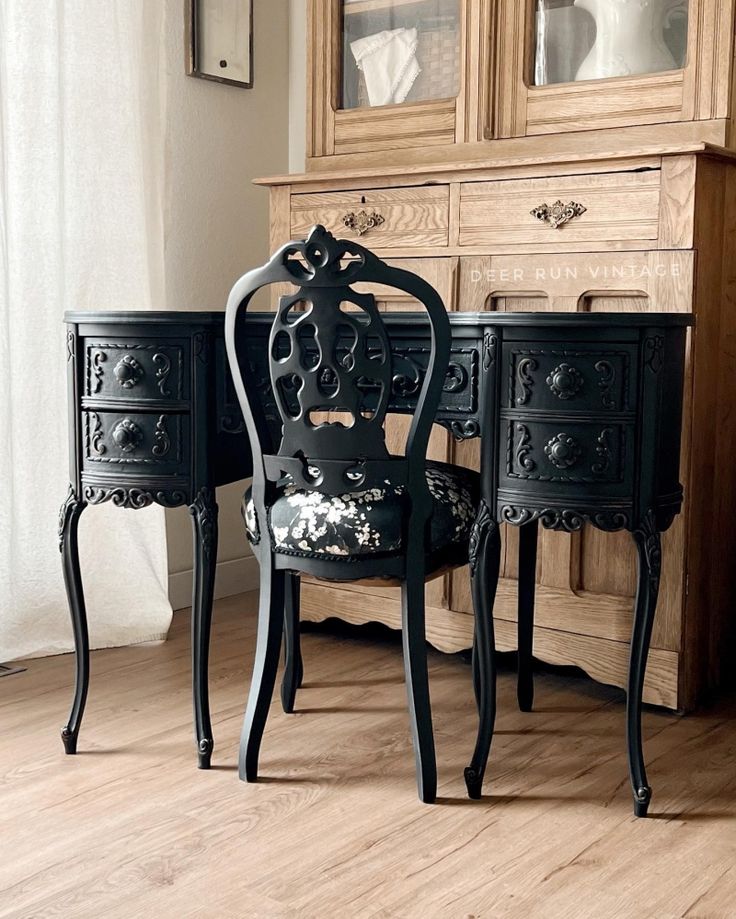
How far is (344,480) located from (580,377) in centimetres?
43

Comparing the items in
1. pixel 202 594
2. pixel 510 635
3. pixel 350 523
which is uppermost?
pixel 350 523

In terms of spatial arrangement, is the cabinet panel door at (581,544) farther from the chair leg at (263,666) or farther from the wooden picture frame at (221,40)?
the wooden picture frame at (221,40)

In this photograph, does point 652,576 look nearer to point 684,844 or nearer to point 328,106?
point 684,844

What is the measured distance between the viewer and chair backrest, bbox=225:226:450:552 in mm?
1921

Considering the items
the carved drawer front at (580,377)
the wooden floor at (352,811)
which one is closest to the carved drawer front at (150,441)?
the wooden floor at (352,811)

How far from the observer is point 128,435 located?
2189 mm

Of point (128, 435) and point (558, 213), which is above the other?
point (558, 213)

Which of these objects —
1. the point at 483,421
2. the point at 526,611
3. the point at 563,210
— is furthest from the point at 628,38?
the point at 526,611

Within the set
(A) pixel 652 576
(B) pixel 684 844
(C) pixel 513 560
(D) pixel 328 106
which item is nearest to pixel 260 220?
(D) pixel 328 106

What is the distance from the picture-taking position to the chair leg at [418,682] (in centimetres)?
203

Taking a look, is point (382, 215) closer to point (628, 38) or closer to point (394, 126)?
point (394, 126)

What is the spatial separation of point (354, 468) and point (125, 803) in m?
0.69

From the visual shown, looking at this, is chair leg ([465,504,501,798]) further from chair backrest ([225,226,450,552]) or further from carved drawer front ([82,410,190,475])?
carved drawer front ([82,410,190,475])

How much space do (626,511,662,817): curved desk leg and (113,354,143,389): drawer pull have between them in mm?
939
